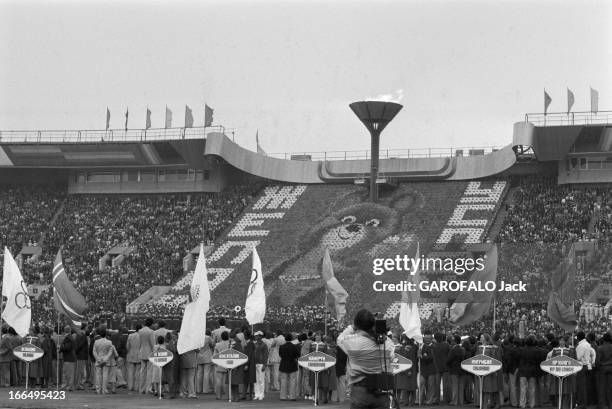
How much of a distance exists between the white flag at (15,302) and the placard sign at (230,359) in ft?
17.4

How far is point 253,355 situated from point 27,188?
47520mm

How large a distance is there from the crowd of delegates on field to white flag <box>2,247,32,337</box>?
1.55 feet

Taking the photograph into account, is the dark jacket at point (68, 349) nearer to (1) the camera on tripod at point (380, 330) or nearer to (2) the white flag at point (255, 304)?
(2) the white flag at point (255, 304)

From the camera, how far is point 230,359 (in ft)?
78.6

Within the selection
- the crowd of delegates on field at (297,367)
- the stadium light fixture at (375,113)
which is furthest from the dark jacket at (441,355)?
the stadium light fixture at (375,113)

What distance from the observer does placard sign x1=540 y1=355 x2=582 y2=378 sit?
2205cm

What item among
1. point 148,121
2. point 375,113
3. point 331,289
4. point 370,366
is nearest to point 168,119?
point 148,121

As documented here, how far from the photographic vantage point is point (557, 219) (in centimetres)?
5622

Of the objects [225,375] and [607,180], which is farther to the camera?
[607,180]

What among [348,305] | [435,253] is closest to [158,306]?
[348,305]

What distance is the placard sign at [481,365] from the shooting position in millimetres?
22619

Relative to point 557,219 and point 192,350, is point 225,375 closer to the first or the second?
point 192,350

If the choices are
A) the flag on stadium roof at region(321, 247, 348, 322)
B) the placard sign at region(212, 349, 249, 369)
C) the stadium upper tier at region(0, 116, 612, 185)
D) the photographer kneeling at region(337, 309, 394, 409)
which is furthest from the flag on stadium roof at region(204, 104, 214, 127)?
the photographer kneeling at region(337, 309, 394, 409)

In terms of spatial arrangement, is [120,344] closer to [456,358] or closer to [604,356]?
[456,358]
